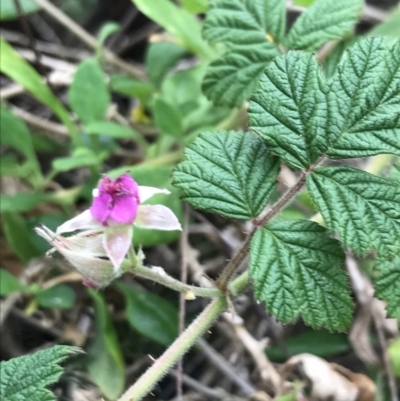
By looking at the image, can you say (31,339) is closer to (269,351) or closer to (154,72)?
(269,351)

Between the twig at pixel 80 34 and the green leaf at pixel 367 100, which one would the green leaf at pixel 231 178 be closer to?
the green leaf at pixel 367 100

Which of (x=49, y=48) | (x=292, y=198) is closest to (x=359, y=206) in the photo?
(x=292, y=198)

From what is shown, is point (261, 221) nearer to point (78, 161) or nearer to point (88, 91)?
point (78, 161)

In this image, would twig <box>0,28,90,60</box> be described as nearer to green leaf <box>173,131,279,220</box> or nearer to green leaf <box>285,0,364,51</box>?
green leaf <box>285,0,364,51</box>

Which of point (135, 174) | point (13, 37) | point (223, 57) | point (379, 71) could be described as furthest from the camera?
point (13, 37)

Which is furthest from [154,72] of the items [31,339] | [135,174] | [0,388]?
[0,388]

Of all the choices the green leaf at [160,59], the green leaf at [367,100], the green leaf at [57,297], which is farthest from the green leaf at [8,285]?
the green leaf at [367,100]
